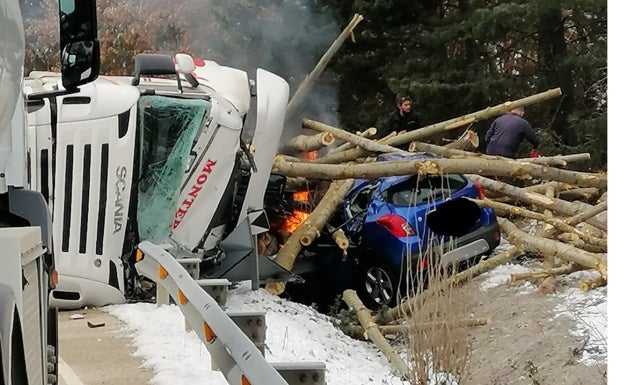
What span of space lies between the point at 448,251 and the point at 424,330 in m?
1.42

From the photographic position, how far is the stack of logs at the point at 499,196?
9070 millimetres

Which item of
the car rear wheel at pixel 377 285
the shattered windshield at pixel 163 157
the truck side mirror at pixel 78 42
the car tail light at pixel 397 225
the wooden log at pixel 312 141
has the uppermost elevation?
the truck side mirror at pixel 78 42

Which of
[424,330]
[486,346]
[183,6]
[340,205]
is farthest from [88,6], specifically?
[183,6]

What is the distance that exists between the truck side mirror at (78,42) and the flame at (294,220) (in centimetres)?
775

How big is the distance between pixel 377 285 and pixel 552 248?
2479 millimetres

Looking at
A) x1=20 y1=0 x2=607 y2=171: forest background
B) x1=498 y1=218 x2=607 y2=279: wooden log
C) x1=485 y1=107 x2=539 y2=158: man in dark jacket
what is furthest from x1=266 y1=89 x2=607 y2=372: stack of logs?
x1=20 y1=0 x2=607 y2=171: forest background

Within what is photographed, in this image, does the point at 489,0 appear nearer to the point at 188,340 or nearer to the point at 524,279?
the point at 524,279

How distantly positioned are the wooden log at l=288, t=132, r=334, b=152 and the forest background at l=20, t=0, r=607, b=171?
4.02 metres

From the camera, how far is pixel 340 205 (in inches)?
453

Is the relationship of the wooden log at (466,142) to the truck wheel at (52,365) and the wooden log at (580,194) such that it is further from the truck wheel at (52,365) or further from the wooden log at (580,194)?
the truck wheel at (52,365)

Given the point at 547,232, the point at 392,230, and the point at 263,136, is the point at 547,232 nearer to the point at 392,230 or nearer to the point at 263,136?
the point at 392,230

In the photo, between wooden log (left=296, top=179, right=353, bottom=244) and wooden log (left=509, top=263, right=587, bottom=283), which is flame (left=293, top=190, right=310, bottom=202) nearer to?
wooden log (left=296, top=179, right=353, bottom=244)

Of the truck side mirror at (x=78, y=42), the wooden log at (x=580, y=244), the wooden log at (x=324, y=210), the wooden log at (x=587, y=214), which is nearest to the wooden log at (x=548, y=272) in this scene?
the wooden log at (x=580, y=244)

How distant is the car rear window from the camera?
1046 centimetres
